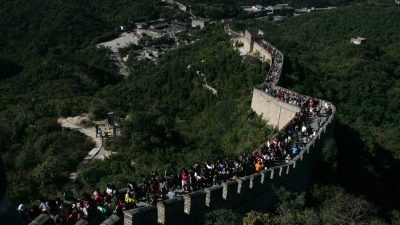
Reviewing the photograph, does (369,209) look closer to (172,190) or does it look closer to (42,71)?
(172,190)

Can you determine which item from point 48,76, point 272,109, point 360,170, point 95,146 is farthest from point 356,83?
point 48,76

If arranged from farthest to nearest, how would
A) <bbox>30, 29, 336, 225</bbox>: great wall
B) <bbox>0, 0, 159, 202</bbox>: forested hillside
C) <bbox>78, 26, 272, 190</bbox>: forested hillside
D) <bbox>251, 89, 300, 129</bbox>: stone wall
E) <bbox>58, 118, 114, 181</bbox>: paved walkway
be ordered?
A: <bbox>251, 89, 300, 129</bbox>: stone wall < <bbox>58, 118, 114, 181</bbox>: paved walkway < <bbox>0, 0, 159, 202</bbox>: forested hillside < <bbox>78, 26, 272, 190</bbox>: forested hillside < <bbox>30, 29, 336, 225</bbox>: great wall

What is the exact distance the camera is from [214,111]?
33.2 m

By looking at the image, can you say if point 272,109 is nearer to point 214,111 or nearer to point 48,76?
point 214,111

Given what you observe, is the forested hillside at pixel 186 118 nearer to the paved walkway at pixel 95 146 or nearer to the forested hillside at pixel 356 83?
the paved walkway at pixel 95 146

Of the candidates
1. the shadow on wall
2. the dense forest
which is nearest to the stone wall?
the dense forest

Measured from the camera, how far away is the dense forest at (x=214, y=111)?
67.3 feet

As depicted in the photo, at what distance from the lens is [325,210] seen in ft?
54.0

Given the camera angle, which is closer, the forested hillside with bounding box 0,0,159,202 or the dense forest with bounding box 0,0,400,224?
the dense forest with bounding box 0,0,400,224

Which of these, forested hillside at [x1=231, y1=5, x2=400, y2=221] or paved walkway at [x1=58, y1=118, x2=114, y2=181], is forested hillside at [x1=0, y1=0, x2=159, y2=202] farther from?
forested hillside at [x1=231, y1=5, x2=400, y2=221]

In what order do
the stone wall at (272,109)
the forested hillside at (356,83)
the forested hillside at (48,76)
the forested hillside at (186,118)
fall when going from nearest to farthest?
the forested hillside at (186,118) < the forested hillside at (48,76) < the forested hillside at (356,83) < the stone wall at (272,109)

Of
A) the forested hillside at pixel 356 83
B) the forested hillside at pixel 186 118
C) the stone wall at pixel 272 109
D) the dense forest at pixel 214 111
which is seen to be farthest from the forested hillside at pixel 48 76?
the forested hillside at pixel 356 83

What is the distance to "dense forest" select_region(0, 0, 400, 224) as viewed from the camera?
20516mm

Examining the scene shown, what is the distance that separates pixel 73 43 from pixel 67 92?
3805cm
